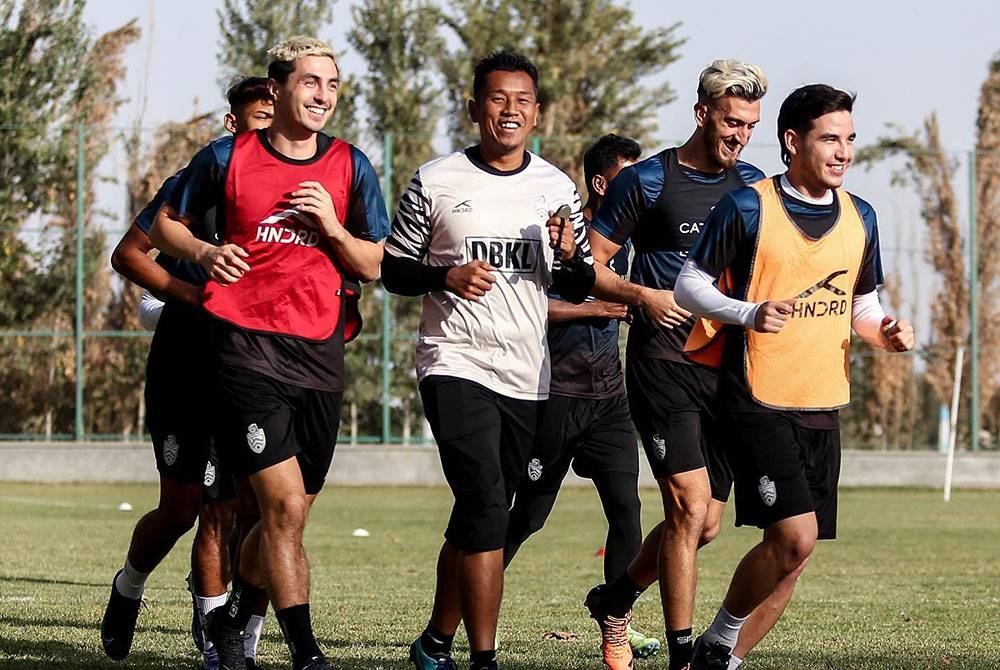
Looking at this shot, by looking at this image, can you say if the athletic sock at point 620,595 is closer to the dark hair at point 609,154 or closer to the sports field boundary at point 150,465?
the dark hair at point 609,154

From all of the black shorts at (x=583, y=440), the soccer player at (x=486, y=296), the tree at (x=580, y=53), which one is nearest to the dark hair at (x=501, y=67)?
the soccer player at (x=486, y=296)

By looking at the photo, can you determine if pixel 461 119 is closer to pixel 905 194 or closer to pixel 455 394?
pixel 905 194

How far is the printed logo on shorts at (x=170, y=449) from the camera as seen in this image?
720 cm

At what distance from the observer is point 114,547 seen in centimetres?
1403

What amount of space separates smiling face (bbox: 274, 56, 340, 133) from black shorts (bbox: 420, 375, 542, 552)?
1.00m

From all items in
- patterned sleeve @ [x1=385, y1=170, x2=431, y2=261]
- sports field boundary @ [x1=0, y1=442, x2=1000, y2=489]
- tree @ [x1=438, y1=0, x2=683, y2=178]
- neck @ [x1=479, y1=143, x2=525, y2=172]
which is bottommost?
sports field boundary @ [x1=0, y1=442, x2=1000, y2=489]

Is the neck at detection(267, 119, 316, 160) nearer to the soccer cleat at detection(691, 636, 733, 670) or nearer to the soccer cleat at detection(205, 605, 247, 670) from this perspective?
the soccer cleat at detection(205, 605, 247, 670)

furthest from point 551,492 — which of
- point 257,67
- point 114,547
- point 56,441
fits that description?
point 257,67

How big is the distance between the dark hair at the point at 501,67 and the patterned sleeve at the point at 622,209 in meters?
0.93

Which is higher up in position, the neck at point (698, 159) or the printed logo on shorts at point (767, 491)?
the neck at point (698, 159)

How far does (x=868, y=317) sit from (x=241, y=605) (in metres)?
2.56

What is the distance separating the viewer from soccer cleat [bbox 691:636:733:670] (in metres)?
6.27

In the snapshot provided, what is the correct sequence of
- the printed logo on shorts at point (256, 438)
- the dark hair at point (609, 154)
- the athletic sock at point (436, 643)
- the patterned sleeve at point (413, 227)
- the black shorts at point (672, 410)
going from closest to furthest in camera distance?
1. the printed logo on shorts at point (256, 438)
2. the patterned sleeve at point (413, 227)
3. the athletic sock at point (436, 643)
4. the black shorts at point (672, 410)
5. the dark hair at point (609, 154)

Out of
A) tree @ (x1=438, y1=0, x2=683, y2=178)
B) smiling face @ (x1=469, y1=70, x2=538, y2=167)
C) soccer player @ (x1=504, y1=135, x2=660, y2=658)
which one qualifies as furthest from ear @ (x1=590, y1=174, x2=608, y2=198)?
tree @ (x1=438, y1=0, x2=683, y2=178)
